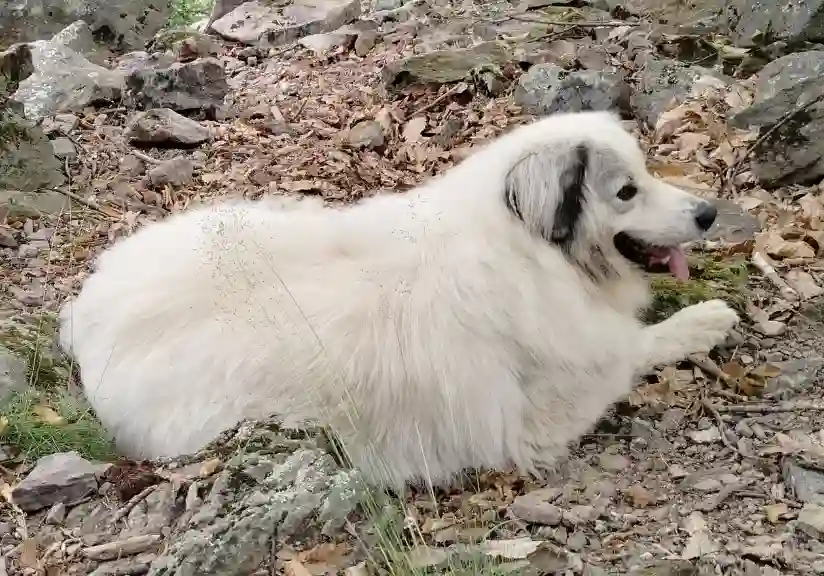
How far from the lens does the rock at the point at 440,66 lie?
6.34 m

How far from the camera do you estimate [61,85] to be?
21.6ft

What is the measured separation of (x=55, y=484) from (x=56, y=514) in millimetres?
103

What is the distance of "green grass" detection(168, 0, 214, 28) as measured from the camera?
1005 cm

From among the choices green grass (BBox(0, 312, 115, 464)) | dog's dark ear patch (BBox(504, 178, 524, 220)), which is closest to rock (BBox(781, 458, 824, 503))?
dog's dark ear patch (BBox(504, 178, 524, 220))

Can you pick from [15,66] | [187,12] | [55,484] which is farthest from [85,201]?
[187,12]

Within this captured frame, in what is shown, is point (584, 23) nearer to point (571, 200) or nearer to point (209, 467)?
point (571, 200)

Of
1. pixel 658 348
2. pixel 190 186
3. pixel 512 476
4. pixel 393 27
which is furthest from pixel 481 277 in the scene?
pixel 393 27

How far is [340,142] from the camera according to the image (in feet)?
19.2

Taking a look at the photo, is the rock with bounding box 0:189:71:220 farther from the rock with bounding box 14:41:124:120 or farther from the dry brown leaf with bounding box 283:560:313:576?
the dry brown leaf with bounding box 283:560:313:576

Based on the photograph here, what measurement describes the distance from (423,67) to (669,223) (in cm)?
347

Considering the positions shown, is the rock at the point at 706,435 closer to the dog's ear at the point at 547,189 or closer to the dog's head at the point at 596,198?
the dog's head at the point at 596,198

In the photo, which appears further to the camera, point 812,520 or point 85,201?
point 85,201

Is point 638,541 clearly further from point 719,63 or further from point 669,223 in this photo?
point 719,63

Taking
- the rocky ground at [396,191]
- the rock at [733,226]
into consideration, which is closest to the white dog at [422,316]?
the rocky ground at [396,191]
